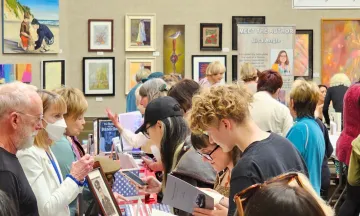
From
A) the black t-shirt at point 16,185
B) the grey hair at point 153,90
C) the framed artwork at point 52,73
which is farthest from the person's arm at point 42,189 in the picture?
the framed artwork at point 52,73

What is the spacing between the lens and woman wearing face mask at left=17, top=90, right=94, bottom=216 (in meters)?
3.59

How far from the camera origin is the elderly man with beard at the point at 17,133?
9.96 feet

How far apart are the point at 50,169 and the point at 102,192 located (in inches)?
17.6

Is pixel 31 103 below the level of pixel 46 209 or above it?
above

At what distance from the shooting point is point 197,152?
12.2 ft

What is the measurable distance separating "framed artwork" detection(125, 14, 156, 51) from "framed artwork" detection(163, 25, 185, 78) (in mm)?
283

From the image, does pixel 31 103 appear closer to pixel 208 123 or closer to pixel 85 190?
pixel 208 123

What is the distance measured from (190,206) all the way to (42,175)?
87 cm

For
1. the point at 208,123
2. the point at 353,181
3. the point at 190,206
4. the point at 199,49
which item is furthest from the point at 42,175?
the point at 199,49

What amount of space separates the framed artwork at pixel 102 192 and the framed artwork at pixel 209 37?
938 cm

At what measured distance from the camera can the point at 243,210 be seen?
176 centimetres

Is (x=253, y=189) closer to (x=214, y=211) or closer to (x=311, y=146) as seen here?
(x=214, y=211)

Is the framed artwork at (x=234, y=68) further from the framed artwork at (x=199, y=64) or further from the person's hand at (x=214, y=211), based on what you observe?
the person's hand at (x=214, y=211)

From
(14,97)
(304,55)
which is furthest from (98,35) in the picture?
(14,97)
